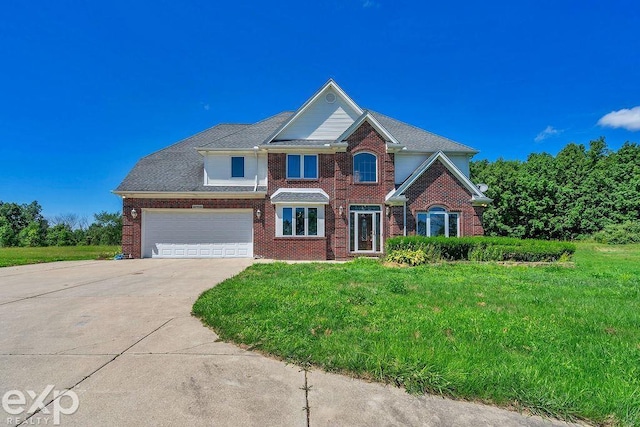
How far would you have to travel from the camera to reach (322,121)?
17.5 metres

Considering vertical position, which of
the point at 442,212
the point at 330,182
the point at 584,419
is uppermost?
the point at 330,182

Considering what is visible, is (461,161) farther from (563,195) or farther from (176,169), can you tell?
(563,195)

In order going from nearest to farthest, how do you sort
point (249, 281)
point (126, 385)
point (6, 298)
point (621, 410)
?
point (621, 410)
point (126, 385)
point (6, 298)
point (249, 281)

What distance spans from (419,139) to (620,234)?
23.3m

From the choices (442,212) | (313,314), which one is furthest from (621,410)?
(442,212)

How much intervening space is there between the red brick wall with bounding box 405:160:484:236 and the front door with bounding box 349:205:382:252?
A: 158 cm

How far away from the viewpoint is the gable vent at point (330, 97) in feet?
57.7

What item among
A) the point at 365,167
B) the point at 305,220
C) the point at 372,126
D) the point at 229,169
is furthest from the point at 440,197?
the point at 229,169

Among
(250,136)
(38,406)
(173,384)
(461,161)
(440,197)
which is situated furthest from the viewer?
(250,136)

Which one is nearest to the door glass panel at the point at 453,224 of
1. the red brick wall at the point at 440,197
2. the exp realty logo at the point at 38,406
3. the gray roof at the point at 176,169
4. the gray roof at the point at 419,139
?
the red brick wall at the point at 440,197

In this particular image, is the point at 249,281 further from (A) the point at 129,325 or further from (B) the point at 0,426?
(B) the point at 0,426

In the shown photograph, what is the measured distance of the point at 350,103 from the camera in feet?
57.5

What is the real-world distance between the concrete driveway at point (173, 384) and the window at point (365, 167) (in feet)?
42.1

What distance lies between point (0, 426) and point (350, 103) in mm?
17168
